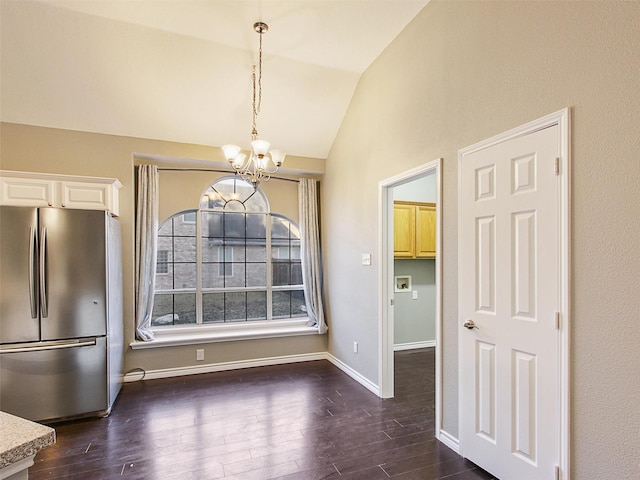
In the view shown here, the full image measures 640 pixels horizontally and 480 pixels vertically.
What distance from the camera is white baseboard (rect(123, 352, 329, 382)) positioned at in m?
4.04

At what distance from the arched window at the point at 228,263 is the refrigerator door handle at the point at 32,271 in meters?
1.54

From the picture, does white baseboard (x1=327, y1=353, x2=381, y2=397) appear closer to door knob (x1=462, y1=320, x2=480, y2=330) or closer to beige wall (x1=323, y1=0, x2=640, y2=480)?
beige wall (x1=323, y1=0, x2=640, y2=480)

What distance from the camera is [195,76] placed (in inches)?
139

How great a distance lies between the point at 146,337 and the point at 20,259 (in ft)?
5.26

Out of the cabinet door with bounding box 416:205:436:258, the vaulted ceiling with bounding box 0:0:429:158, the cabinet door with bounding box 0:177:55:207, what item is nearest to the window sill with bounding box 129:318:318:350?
the cabinet door with bounding box 0:177:55:207

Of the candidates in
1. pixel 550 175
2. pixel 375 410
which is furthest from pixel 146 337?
pixel 550 175

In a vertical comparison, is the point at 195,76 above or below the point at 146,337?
above

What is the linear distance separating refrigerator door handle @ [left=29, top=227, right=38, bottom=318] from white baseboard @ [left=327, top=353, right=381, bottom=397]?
10.6ft

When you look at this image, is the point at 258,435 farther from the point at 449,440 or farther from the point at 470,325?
the point at 470,325

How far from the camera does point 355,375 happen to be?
4020mm

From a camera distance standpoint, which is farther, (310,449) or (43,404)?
(43,404)

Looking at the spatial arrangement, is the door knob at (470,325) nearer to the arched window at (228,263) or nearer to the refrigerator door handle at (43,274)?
the arched window at (228,263)

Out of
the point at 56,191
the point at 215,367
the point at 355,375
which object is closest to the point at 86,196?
the point at 56,191

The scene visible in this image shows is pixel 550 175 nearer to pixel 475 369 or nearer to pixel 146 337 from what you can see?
pixel 475 369
